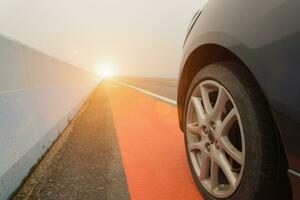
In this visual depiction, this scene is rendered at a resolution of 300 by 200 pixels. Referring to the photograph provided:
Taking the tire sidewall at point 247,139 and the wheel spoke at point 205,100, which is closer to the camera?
the tire sidewall at point 247,139

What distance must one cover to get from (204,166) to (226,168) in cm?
32

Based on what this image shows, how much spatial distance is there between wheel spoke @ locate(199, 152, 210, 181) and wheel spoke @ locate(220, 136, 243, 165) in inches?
10.6

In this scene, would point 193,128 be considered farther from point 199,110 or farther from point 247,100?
point 247,100

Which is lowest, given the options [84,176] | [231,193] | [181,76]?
[231,193]

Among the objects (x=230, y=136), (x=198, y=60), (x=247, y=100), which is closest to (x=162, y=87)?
(x=198, y=60)

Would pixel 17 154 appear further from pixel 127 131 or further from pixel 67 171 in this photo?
pixel 127 131

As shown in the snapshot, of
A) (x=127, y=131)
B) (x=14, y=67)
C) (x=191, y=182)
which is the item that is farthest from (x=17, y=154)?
(x=127, y=131)

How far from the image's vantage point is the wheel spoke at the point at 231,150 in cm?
194

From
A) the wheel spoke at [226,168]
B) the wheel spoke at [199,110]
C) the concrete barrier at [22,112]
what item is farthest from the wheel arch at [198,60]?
the concrete barrier at [22,112]

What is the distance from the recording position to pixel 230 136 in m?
2.23

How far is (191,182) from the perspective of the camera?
2775 mm

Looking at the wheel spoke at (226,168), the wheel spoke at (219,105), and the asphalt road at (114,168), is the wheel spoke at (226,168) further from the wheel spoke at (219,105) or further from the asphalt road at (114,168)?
the asphalt road at (114,168)

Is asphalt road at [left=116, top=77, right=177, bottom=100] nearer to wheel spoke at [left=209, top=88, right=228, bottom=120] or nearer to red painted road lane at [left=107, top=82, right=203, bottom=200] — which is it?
red painted road lane at [left=107, top=82, right=203, bottom=200]

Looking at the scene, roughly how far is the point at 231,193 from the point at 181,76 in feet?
3.95
